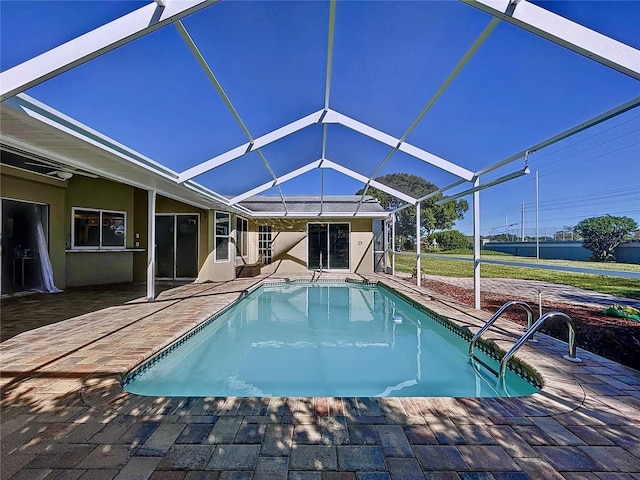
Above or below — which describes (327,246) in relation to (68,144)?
below

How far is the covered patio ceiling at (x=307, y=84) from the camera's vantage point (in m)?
3.20

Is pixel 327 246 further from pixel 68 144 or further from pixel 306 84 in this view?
pixel 68 144

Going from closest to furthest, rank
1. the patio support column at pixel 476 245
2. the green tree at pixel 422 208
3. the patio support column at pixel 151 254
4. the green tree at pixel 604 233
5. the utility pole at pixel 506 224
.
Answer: the green tree at pixel 604 233, the patio support column at pixel 476 245, the patio support column at pixel 151 254, the utility pole at pixel 506 224, the green tree at pixel 422 208

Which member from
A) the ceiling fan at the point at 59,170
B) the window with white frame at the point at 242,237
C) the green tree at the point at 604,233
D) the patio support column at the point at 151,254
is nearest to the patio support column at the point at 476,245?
the green tree at the point at 604,233

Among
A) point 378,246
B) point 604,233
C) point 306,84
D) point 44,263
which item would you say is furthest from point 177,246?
point 604,233

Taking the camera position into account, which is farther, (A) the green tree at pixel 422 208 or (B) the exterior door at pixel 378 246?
(B) the exterior door at pixel 378 246

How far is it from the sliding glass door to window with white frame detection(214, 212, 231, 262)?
4290mm

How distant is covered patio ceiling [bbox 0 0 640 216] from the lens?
3203mm

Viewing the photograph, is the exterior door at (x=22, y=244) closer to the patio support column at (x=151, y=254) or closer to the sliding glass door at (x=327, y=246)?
the patio support column at (x=151, y=254)

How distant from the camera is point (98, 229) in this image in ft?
31.2

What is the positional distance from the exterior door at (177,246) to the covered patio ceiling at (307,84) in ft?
14.3

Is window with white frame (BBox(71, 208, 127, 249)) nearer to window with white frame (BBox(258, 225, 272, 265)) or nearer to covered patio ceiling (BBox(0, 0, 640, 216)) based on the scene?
covered patio ceiling (BBox(0, 0, 640, 216))

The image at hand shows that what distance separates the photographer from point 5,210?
24.1 feet

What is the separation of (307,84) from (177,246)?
330 inches
